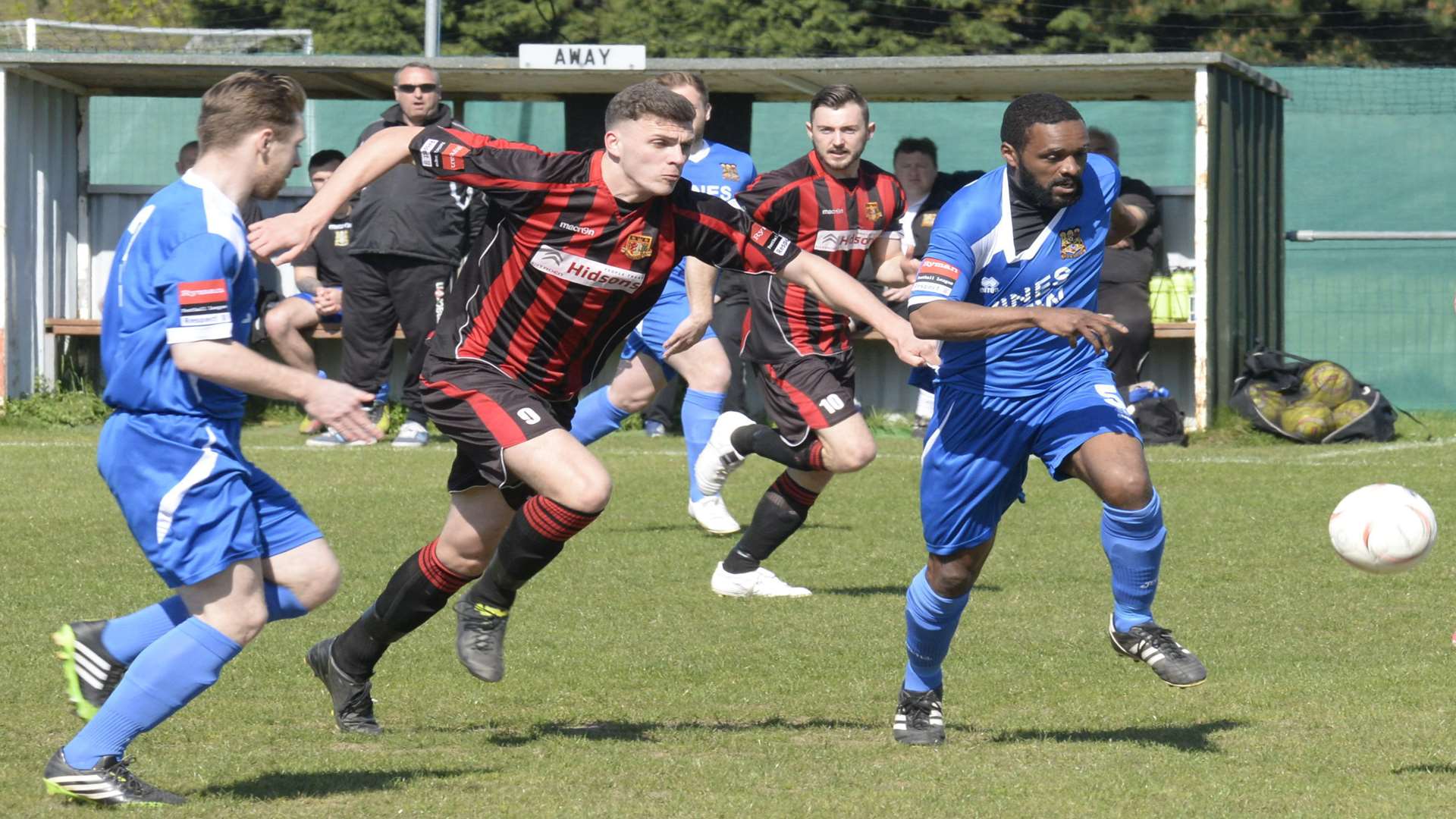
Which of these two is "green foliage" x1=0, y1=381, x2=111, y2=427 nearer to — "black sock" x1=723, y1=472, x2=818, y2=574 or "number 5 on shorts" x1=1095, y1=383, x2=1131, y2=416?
"black sock" x1=723, y1=472, x2=818, y2=574

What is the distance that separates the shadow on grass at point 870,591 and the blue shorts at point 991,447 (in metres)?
2.72

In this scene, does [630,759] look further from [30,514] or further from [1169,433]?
[1169,433]

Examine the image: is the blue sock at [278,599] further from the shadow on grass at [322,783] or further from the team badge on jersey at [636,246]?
the team badge on jersey at [636,246]

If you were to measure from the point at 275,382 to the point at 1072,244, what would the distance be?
107 inches

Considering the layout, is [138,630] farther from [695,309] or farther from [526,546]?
[695,309]

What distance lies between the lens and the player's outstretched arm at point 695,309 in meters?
8.39

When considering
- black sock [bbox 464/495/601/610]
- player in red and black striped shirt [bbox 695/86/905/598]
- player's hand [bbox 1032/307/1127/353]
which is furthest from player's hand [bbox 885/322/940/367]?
player in red and black striped shirt [bbox 695/86/905/598]

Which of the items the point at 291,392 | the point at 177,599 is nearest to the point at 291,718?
the point at 177,599

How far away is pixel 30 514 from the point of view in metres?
10.7

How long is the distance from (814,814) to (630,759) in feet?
2.83

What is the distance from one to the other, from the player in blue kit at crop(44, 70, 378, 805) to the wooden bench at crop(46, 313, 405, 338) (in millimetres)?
11320

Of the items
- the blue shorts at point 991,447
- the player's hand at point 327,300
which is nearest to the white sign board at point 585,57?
the player's hand at point 327,300

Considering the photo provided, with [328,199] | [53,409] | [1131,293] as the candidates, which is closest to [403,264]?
[53,409]

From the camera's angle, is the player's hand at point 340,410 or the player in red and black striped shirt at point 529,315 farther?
the player in red and black striped shirt at point 529,315
